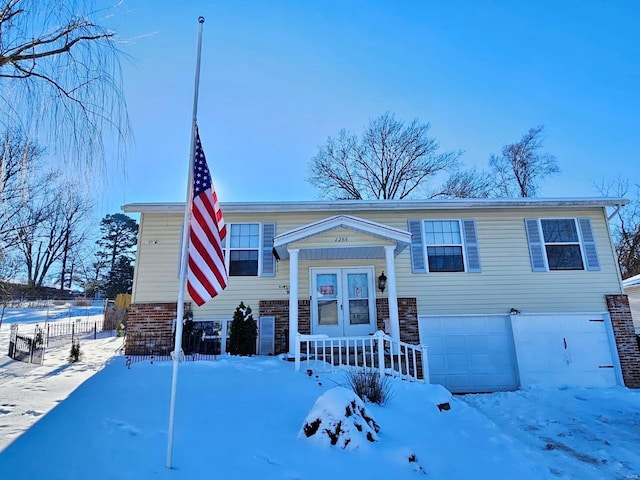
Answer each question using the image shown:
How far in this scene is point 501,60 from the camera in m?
9.60

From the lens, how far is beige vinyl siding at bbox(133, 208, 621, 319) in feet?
32.1

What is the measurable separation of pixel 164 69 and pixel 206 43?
29.6 inches

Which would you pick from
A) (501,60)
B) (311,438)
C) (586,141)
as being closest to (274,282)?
(311,438)

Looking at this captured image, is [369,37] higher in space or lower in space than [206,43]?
higher

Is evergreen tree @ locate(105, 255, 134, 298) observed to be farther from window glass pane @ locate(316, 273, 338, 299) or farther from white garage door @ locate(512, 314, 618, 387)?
white garage door @ locate(512, 314, 618, 387)

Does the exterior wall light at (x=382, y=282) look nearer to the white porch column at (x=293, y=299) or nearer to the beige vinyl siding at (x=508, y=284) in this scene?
the beige vinyl siding at (x=508, y=284)

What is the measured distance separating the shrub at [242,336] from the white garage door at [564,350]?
22.6 ft

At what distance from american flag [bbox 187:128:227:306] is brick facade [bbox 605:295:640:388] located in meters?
10.8

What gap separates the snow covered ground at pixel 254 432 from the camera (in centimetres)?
334

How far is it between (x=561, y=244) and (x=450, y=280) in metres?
3.45

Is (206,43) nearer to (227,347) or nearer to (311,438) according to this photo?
(311,438)

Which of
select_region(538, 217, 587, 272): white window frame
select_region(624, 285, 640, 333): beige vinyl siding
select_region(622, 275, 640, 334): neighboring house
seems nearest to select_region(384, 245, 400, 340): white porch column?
select_region(538, 217, 587, 272): white window frame

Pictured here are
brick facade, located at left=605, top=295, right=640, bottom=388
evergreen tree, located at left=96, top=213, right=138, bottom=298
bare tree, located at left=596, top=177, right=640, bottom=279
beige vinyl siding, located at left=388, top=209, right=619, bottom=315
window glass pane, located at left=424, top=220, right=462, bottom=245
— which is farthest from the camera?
evergreen tree, located at left=96, top=213, right=138, bottom=298

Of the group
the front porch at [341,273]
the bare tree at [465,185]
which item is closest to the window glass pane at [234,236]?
the front porch at [341,273]
